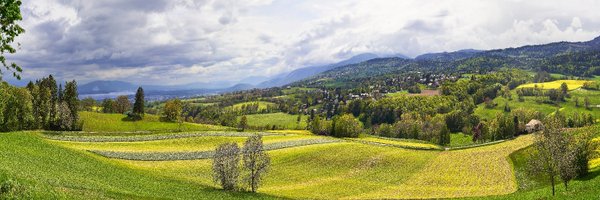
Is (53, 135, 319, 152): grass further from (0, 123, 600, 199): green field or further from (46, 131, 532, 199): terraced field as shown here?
(0, 123, 600, 199): green field

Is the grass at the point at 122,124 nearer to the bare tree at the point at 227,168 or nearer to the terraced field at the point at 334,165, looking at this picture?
the terraced field at the point at 334,165

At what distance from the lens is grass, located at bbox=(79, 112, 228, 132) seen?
151 meters

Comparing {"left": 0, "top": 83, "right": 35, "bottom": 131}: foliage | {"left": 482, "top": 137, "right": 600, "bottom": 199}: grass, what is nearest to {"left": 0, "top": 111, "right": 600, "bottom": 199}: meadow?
{"left": 482, "top": 137, "right": 600, "bottom": 199}: grass

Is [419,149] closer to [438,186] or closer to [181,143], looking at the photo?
[438,186]

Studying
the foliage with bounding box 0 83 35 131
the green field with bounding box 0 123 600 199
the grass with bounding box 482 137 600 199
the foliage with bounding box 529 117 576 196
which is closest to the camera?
the grass with bounding box 482 137 600 199

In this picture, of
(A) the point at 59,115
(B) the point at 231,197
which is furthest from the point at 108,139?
(B) the point at 231,197

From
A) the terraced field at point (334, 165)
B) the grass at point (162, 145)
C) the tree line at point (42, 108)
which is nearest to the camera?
the terraced field at point (334, 165)

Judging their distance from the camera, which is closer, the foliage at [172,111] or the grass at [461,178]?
the grass at [461,178]

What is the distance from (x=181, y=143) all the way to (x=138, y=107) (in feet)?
Answer: 239

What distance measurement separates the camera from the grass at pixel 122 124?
5940 inches

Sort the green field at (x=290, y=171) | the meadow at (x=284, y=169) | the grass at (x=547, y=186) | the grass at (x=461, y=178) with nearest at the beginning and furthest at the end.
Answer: the grass at (x=547, y=186), the green field at (x=290, y=171), the meadow at (x=284, y=169), the grass at (x=461, y=178)

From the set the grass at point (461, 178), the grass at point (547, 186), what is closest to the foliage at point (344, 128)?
the grass at point (461, 178)

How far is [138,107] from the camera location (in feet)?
577

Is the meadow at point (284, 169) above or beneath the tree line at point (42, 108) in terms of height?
beneath
